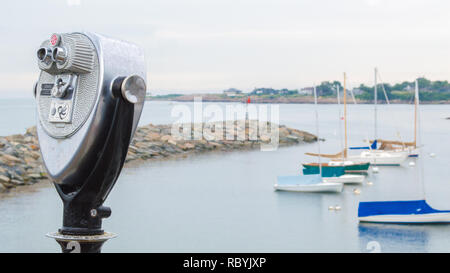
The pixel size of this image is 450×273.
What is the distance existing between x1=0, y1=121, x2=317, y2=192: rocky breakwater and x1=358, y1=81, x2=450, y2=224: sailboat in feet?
43.0

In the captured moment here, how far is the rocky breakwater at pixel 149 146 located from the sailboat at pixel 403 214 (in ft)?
43.0

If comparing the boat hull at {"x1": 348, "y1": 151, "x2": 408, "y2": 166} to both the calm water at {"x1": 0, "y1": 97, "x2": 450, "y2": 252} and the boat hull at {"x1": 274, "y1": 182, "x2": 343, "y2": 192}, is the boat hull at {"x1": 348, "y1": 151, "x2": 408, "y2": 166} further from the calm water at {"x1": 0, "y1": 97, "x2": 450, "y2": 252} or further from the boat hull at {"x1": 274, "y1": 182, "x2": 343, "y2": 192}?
the boat hull at {"x1": 274, "y1": 182, "x2": 343, "y2": 192}

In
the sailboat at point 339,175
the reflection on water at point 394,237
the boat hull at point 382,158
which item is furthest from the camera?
the boat hull at point 382,158

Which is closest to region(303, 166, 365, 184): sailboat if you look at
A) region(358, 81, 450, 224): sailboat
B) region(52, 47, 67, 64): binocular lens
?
region(358, 81, 450, 224): sailboat

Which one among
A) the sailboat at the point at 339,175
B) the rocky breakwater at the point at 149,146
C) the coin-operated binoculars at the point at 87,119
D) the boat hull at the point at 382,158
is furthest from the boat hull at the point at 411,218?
the boat hull at the point at 382,158

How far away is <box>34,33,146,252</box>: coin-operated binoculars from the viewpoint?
3691 mm

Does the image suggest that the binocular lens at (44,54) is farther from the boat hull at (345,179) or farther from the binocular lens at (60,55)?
the boat hull at (345,179)

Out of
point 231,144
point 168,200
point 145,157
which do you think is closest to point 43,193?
point 168,200

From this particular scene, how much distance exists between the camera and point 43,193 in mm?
25156

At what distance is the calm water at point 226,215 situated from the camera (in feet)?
60.2

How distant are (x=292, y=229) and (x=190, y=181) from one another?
11.9 metres


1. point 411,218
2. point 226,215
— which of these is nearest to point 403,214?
point 411,218

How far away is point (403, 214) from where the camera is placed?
2006 cm

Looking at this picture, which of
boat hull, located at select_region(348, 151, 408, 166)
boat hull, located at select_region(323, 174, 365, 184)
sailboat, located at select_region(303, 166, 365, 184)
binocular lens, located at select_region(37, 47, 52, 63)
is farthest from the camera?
boat hull, located at select_region(348, 151, 408, 166)
